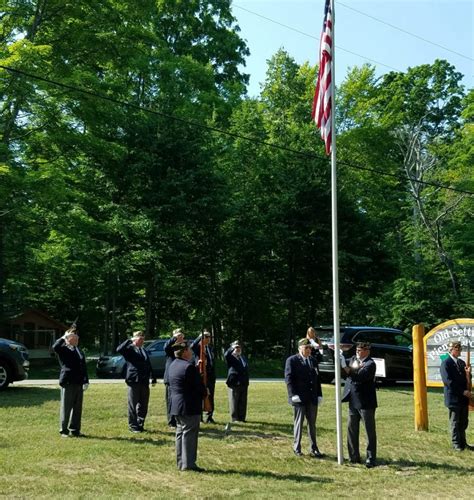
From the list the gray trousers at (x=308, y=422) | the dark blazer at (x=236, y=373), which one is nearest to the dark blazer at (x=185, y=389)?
the gray trousers at (x=308, y=422)

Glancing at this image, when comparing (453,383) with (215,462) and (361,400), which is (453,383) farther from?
(215,462)

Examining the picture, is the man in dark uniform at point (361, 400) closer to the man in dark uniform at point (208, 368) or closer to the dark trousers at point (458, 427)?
the dark trousers at point (458, 427)

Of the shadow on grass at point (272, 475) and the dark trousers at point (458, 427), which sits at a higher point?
the dark trousers at point (458, 427)

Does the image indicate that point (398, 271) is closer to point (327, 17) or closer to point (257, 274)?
point (257, 274)

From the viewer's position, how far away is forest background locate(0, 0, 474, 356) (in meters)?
25.9

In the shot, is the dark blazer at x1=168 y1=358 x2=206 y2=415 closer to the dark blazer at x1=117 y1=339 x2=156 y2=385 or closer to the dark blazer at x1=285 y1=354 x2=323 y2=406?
the dark blazer at x1=285 y1=354 x2=323 y2=406

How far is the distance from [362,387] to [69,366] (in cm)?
A: 487

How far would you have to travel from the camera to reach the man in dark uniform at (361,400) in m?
9.92

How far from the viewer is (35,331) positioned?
109 feet

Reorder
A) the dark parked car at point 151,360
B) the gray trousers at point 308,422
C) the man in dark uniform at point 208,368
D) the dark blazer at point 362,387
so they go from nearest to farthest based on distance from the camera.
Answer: the dark blazer at point 362,387 < the gray trousers at point 308,422 < the man in dark uniform at point 208,368 < the dark parked car at point 151,360

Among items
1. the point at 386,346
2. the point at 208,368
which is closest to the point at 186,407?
the point at 208,368

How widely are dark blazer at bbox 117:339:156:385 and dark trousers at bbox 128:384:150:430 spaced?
114mm

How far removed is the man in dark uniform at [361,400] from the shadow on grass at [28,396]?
7259 millimetres

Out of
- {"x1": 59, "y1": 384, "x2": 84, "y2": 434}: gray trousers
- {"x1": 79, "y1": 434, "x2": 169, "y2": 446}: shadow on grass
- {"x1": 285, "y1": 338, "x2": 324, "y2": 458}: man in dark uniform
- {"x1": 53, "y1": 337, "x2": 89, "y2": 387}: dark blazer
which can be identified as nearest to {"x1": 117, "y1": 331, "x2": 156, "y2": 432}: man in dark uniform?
{"x1": 79, "y1": 434, "x2": 169, "y2": 446}: shadow on grass
